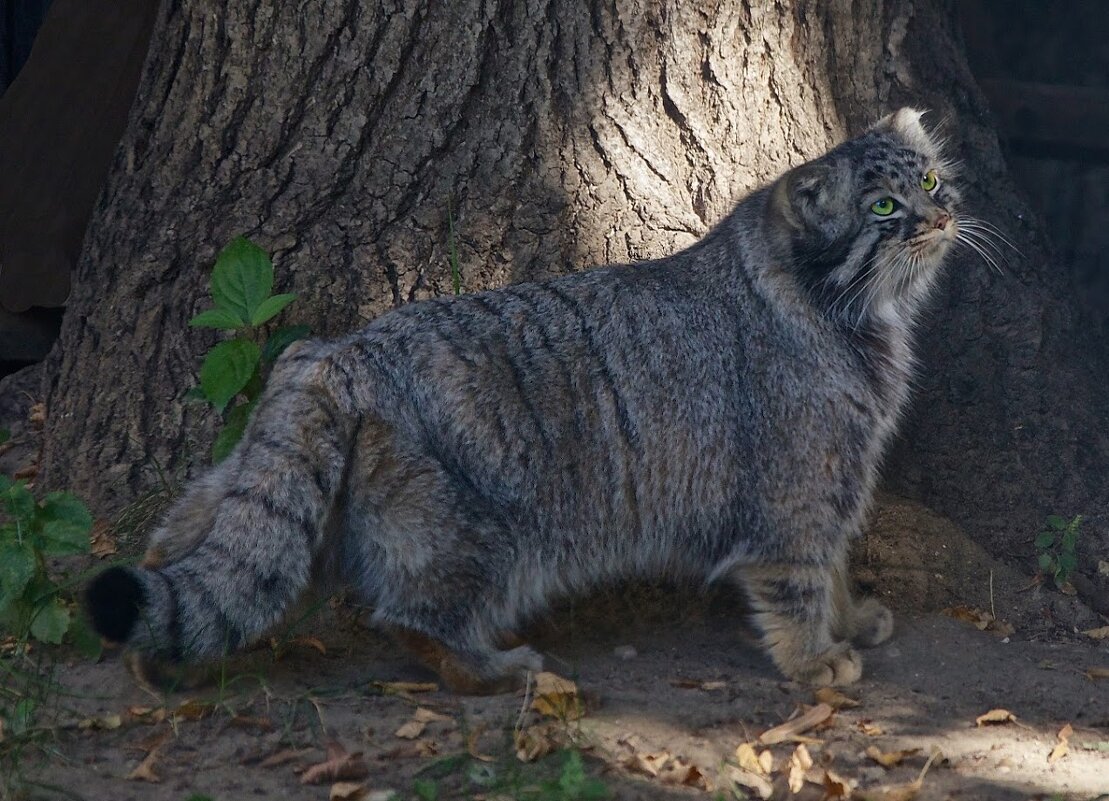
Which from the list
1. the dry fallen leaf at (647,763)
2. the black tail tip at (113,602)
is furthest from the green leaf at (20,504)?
the dry fallen leaf at (647,763)

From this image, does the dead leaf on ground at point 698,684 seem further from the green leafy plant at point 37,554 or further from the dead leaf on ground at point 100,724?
the green leafy plant at point 37,554

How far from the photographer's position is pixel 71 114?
17.7 ft

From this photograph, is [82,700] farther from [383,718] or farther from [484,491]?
[484,491]

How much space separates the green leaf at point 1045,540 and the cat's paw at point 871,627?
70cm

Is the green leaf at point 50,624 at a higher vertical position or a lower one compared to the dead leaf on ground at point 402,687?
higher

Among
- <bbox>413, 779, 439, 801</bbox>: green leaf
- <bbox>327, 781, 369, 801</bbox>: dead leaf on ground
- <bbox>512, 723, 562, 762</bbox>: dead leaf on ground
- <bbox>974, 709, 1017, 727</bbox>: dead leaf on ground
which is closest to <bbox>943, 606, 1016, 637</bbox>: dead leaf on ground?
<bbox>974, 709, 1017, 727</bbox>: dead leaf on ground

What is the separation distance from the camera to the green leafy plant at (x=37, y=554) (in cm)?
338

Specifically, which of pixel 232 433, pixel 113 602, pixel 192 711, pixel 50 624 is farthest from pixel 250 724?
pixel 232 433

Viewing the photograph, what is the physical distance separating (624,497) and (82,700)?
1580 mm

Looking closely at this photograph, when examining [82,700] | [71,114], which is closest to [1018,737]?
[82,700]

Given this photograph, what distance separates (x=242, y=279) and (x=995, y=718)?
2.46m

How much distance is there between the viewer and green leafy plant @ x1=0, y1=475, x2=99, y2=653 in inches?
133

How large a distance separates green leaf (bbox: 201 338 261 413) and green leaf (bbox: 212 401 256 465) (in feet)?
0.35

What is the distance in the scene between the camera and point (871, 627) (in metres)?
3.93
